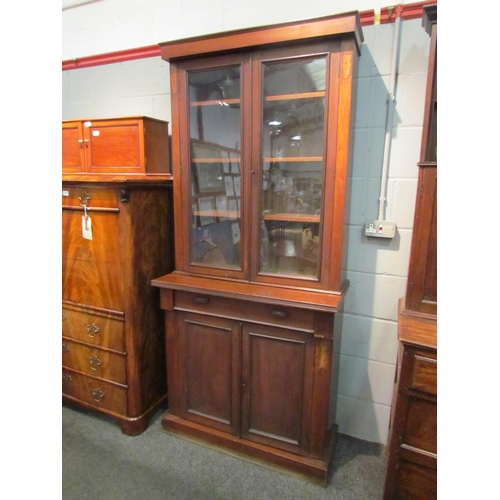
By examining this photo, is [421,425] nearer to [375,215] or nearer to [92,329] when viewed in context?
[375,215]

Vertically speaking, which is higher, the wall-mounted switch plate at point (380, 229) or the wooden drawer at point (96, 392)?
the wall-mounted switch plate at point (380, 229)

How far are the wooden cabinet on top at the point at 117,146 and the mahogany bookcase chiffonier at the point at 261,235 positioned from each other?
0.24 metres

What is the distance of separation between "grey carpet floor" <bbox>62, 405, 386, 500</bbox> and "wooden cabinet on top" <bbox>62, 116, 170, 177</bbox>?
1.53 m

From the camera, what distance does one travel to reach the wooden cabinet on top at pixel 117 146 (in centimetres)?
185

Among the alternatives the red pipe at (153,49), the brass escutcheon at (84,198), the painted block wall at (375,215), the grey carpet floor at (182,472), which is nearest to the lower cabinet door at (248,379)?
the grey carpet floor at (182,472)

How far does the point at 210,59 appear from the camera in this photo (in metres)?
1.60

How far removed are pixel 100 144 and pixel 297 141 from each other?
1141 millimetres

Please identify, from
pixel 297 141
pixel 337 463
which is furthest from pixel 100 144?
pixel 337 463

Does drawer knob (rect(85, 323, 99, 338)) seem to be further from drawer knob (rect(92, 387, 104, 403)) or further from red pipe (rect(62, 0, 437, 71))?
red pipe (rect(62, 0, 437, 71))

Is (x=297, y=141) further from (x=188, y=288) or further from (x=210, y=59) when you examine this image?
(x=188, y=288)

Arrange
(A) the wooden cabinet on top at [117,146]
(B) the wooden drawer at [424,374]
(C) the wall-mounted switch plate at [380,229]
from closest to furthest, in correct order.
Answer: (B) the wooden drawer at [424,374] → (C) the wall-mounted switch plate at [380,229] → (A) the wooden cabinet on top at [117,146]

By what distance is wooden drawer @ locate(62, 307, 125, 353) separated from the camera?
73.4 inches

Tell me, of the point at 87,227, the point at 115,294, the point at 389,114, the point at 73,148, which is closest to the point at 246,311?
the point at 115,294

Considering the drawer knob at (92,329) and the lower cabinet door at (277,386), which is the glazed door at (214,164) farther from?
the drawer knob at (92,329)
